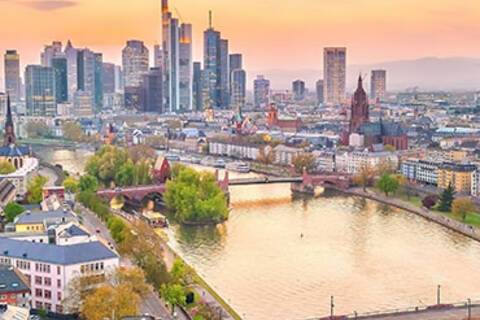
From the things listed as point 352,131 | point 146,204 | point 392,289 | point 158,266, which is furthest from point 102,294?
point 352,131

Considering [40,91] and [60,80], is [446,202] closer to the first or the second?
[40,91]

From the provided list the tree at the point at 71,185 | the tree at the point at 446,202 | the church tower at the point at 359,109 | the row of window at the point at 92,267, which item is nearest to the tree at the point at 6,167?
the tree at the point at 71,185

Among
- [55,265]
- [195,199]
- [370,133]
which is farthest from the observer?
[370,133]

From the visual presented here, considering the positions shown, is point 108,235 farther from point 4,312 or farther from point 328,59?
point 328,59

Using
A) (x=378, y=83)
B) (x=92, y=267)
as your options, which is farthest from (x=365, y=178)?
(x=378, y=83)

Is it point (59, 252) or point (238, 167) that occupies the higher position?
point (59, 252)

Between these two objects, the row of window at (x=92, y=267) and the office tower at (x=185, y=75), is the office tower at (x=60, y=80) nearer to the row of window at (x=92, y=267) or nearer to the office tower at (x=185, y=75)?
the office tower at (x=185, y=75)
